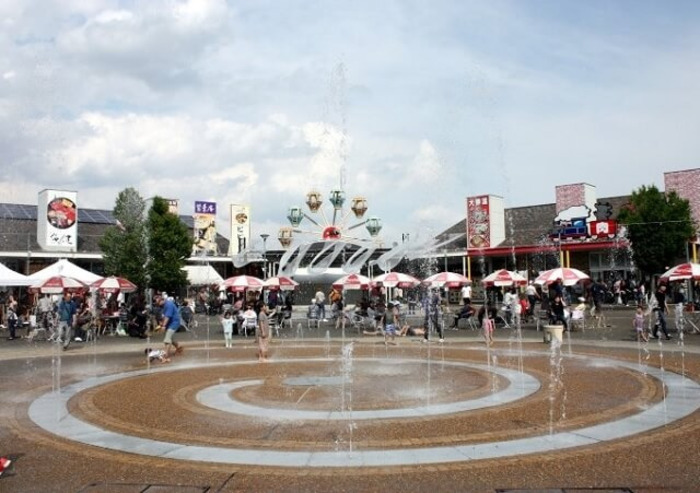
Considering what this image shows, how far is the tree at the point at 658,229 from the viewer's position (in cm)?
4428

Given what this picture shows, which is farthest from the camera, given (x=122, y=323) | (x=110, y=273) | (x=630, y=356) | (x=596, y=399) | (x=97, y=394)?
(x=110, y=273)

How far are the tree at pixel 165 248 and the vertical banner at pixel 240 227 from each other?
551 inches

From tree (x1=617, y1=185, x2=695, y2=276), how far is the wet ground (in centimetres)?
3062

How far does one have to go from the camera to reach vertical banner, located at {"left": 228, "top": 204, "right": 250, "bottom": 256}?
66.0 metres

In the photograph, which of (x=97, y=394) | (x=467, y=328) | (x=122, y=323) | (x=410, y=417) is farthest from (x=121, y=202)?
(x=410, y=417)

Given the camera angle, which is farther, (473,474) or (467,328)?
(467,328)

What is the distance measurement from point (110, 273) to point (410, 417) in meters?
45.1

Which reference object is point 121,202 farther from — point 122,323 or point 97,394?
point 97,394

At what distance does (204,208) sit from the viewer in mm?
64750

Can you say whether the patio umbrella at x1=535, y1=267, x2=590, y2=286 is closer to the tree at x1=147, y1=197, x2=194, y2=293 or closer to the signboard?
the signboard

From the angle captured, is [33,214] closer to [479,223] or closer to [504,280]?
[479,223]

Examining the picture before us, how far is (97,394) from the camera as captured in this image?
37.7 ft

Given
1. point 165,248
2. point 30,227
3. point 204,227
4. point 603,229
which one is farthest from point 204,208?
point 603,229

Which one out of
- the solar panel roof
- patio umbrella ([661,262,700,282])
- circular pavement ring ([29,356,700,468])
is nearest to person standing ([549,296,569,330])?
patio umbrella ([661,262,700,282])
